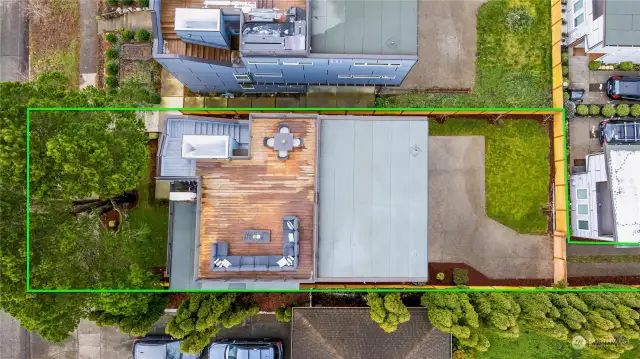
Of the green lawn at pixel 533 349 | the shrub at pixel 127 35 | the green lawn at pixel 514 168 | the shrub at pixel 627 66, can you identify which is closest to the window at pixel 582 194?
the green lawn at pixel 514 168

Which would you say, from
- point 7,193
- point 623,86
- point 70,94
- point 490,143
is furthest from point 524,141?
point 7,193

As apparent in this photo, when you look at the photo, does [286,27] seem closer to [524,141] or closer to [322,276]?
[322,276]

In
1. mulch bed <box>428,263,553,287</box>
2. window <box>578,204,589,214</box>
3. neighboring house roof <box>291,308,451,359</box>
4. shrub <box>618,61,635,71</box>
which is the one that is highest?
shrub <box>618,61,635,71</box>

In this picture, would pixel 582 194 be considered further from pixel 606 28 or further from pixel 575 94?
pixel 606 28

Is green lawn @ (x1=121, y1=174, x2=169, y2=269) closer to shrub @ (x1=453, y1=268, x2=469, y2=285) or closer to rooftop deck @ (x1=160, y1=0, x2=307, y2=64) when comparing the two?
rooftop deck @ (x1=160, y1=0, x2=307, y2=64)

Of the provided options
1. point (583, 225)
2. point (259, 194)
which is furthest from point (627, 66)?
point (259, 194)

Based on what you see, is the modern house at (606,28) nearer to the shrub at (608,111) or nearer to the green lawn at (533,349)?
the shrub at (608,111)

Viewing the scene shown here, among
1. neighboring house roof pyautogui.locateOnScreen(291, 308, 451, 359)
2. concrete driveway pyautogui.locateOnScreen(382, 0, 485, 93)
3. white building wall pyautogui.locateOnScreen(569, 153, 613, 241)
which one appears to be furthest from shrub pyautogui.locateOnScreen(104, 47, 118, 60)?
white building wall pyautogui.locateOnScreen(569, 153, 613, 241)
